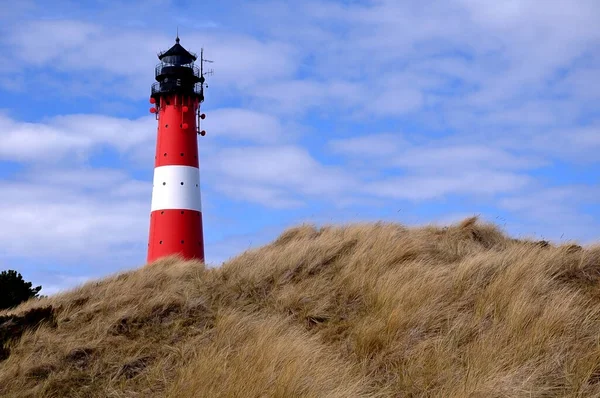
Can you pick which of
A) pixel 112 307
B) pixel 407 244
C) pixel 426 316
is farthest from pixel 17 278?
pixel 426 316

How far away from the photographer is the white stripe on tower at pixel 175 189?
20953 millimetres

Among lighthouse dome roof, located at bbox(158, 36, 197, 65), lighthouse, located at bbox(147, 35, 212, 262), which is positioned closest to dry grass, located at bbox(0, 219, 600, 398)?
lighthouse, located at bbox(147, 35, 212, 262)

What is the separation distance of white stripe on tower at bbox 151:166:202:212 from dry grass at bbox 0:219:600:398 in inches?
431

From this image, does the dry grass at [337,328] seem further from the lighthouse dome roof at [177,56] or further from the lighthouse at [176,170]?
the lighthouse dome roof at [177,56]

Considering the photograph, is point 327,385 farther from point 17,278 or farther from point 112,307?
point 17,278

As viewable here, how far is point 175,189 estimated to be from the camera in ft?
68.9

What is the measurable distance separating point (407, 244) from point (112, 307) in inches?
172

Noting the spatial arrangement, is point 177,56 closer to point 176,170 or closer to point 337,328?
point 176,170

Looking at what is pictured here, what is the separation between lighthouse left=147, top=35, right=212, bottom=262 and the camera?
20875 millimetres

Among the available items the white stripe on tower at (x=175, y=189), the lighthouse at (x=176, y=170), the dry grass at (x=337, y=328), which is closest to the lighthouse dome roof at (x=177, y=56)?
the lighthouse at (x=176, y=170)

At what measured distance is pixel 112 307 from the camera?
8648 millimetres

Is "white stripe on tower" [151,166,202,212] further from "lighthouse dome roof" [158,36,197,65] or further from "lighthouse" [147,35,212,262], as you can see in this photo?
"lighthouse dome roof" [158,36,197,65]

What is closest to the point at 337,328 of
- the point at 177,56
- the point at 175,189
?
the point at 175,189

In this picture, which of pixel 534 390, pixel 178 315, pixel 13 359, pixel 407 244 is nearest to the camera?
pixel 534 390
